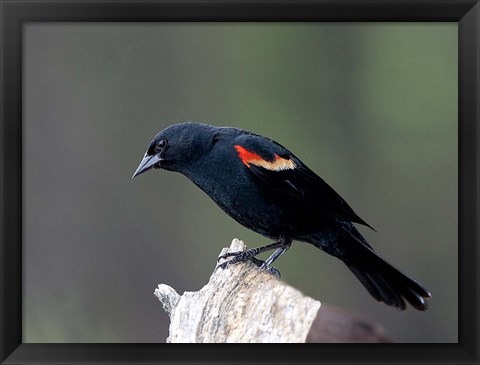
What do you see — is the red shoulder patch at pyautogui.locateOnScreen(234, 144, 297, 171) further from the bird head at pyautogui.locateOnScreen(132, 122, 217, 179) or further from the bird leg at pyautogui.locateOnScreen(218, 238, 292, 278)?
the bird leg at pyautogui.locateOnScreen(218, 238, 292, 278)

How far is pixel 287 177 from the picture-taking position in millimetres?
4152

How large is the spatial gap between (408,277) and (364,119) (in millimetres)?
1441

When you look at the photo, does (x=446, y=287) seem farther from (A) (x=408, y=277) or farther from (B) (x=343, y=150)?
(B) (x=343, y=150)

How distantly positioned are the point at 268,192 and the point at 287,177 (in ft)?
0.44

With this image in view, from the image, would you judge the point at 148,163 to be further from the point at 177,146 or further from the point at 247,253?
the point at 247,253

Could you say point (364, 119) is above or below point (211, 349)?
above

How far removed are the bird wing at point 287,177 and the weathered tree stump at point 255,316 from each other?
1.53 feet

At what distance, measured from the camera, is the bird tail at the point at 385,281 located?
14.0ft

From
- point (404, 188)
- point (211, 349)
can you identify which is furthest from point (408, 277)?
point (211, 349)

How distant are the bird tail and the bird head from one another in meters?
0.99

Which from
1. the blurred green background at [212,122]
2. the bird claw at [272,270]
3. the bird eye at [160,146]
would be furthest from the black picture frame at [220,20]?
the bird eye at [160,146]

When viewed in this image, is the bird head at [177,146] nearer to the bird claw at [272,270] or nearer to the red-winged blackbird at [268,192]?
the red-winged blackbird at [268,192]

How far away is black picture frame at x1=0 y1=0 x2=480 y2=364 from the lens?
4.07 m

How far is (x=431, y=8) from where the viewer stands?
13.4 feet
